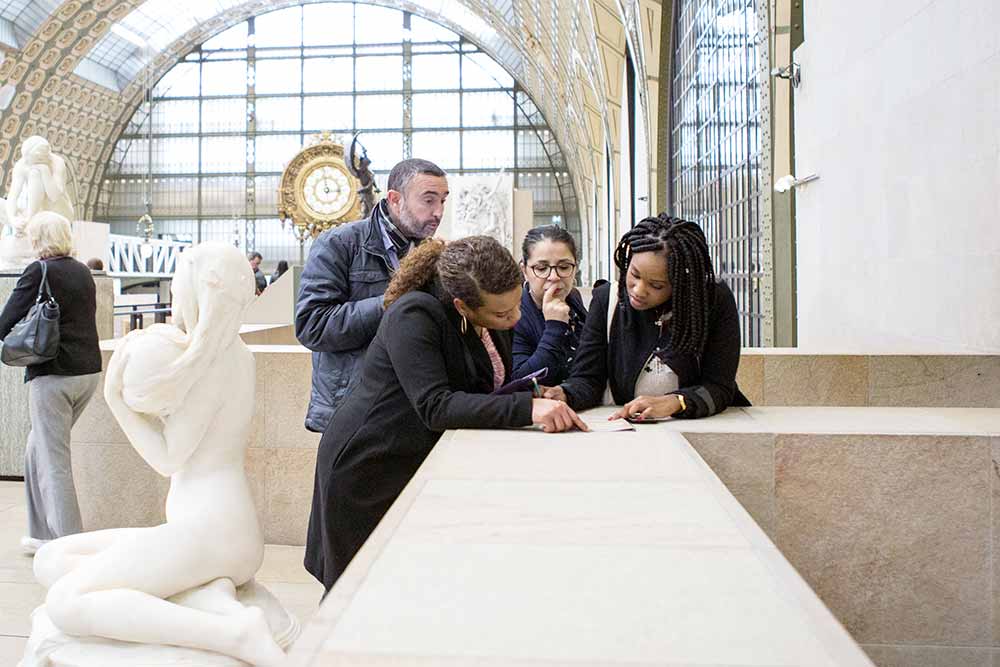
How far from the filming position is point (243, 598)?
329 cm

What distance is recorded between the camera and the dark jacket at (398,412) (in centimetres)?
255

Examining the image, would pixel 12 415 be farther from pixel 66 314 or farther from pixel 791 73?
pixel 791 73

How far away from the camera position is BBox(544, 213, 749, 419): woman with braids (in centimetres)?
292

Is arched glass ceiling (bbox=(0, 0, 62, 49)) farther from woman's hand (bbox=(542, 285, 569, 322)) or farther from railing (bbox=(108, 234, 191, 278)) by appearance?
woman's hand (bbox=(542, 285, 569, 322))

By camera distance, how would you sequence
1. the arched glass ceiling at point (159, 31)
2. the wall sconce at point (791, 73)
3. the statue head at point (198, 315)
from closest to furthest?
the statue head at point (198, 315) < the wall sconce at point (791, 73) < the arched glass ceiling at point (159, 31)

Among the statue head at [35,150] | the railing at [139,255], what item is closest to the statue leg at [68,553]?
the statue head at [35,150]

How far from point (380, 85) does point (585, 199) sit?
9.06 meters

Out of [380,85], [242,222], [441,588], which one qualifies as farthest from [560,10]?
[441,588]

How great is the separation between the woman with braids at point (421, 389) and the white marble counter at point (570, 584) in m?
0.53

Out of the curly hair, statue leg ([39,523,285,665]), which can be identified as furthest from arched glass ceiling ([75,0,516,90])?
the curly hair

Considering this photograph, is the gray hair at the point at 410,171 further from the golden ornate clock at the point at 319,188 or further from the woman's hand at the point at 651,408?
the golden ornate clock at the point at 319,188

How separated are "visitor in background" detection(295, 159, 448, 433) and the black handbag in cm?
250

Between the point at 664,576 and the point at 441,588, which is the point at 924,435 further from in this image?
the point at 441,588

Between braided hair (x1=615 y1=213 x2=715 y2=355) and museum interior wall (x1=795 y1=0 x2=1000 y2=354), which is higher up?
museum interior wall (x1=795 y1=0 x2=1000 y2=354)
